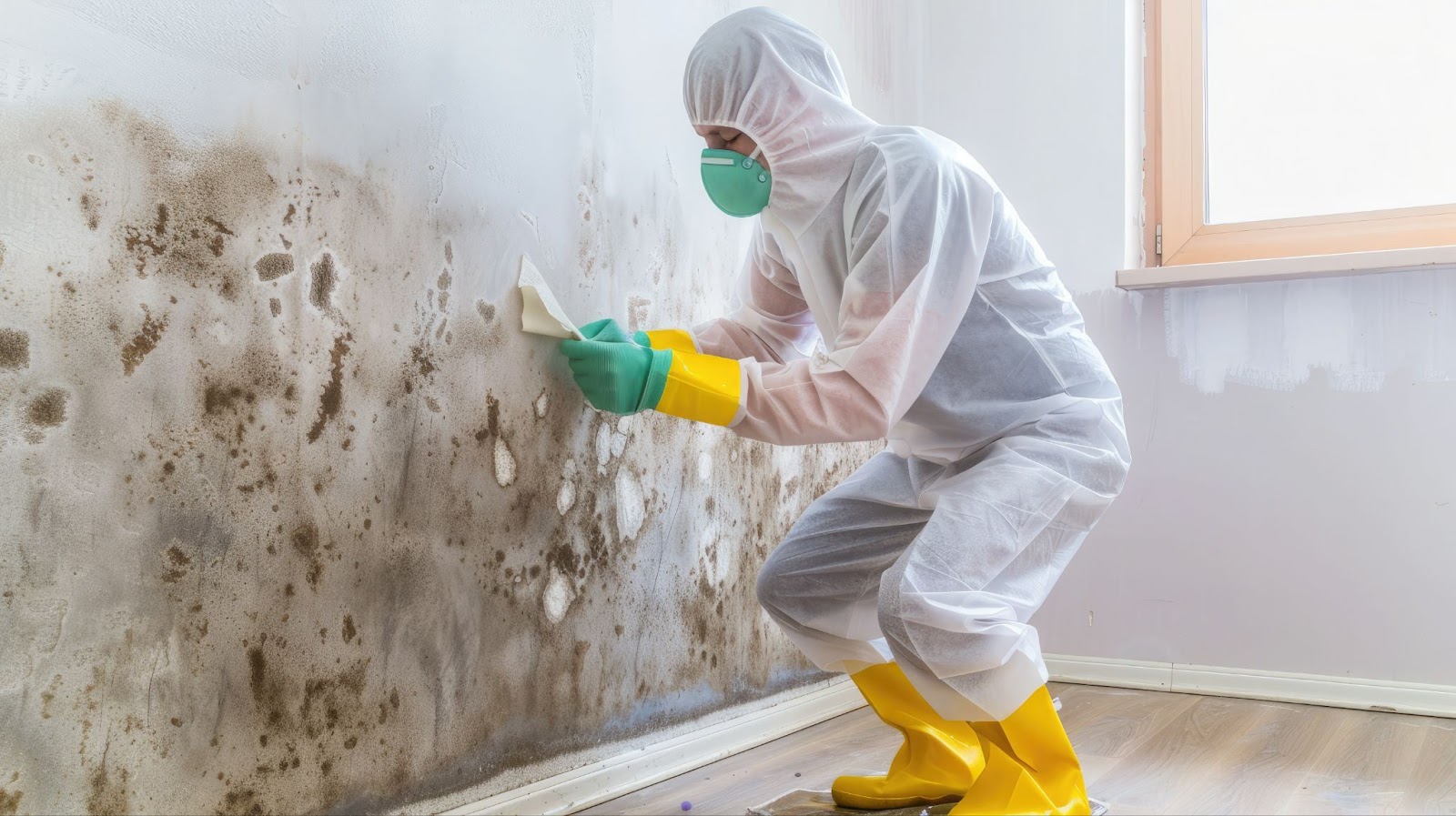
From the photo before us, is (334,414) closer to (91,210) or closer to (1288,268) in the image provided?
(91,210)

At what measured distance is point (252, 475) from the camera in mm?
1124

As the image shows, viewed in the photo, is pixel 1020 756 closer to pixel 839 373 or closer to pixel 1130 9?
pixel 839 373

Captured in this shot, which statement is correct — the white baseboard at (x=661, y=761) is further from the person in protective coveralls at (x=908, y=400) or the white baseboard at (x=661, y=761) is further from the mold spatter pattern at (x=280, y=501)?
the person in protective coveralls at (x=908, y=400)

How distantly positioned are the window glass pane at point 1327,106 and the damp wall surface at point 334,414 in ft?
4.35

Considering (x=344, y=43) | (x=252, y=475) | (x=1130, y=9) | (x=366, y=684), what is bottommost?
(x=366, y=684)

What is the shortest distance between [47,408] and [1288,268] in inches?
82.4

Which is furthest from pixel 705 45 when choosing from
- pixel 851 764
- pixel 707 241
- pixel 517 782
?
pixel 851 764

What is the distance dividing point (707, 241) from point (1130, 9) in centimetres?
128

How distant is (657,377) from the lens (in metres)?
1.31

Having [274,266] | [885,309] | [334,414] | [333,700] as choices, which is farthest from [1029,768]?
[274,266]

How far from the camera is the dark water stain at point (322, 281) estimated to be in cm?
119

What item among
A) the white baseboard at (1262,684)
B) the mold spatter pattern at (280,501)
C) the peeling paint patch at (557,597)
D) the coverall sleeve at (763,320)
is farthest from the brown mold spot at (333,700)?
the white baseboard at (1262,684)

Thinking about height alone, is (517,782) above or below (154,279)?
below

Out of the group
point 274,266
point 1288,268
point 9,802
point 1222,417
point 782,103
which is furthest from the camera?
point 1222,417
